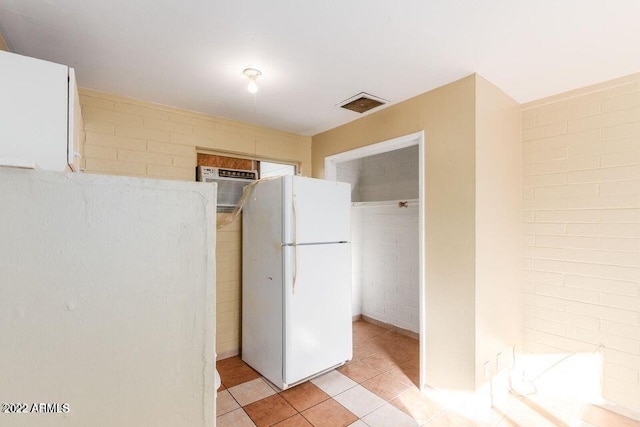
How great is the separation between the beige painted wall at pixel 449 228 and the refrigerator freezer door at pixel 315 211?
0.75 m

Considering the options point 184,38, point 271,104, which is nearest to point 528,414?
point 271,104

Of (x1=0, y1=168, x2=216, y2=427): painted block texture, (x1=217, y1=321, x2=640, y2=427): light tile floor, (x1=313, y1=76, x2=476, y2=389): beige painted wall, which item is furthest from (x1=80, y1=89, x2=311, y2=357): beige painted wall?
(x1=0, y1=168, x2=216, y2=427): painted block texture

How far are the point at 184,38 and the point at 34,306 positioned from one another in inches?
57.8

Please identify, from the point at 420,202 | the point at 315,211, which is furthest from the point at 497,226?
the point at 315,211

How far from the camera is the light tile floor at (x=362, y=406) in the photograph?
80.0 inches

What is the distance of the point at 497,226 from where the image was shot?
2266mm

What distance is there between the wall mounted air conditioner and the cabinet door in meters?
1.61

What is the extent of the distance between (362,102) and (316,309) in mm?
1763

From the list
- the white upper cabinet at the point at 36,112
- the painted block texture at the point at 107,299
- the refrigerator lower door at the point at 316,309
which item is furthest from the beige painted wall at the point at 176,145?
the painted block texture at the point at 107,299

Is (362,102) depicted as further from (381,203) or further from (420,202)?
(381,203)

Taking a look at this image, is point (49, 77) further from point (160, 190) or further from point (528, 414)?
point (528, 414)

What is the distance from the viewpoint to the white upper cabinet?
112 centimetres

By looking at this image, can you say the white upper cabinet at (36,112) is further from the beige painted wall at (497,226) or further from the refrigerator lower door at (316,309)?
the beige painted wall at (497,226)

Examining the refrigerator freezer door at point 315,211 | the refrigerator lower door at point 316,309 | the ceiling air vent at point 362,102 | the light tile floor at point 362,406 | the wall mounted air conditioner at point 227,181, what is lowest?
the light tile floor at point 362,406
